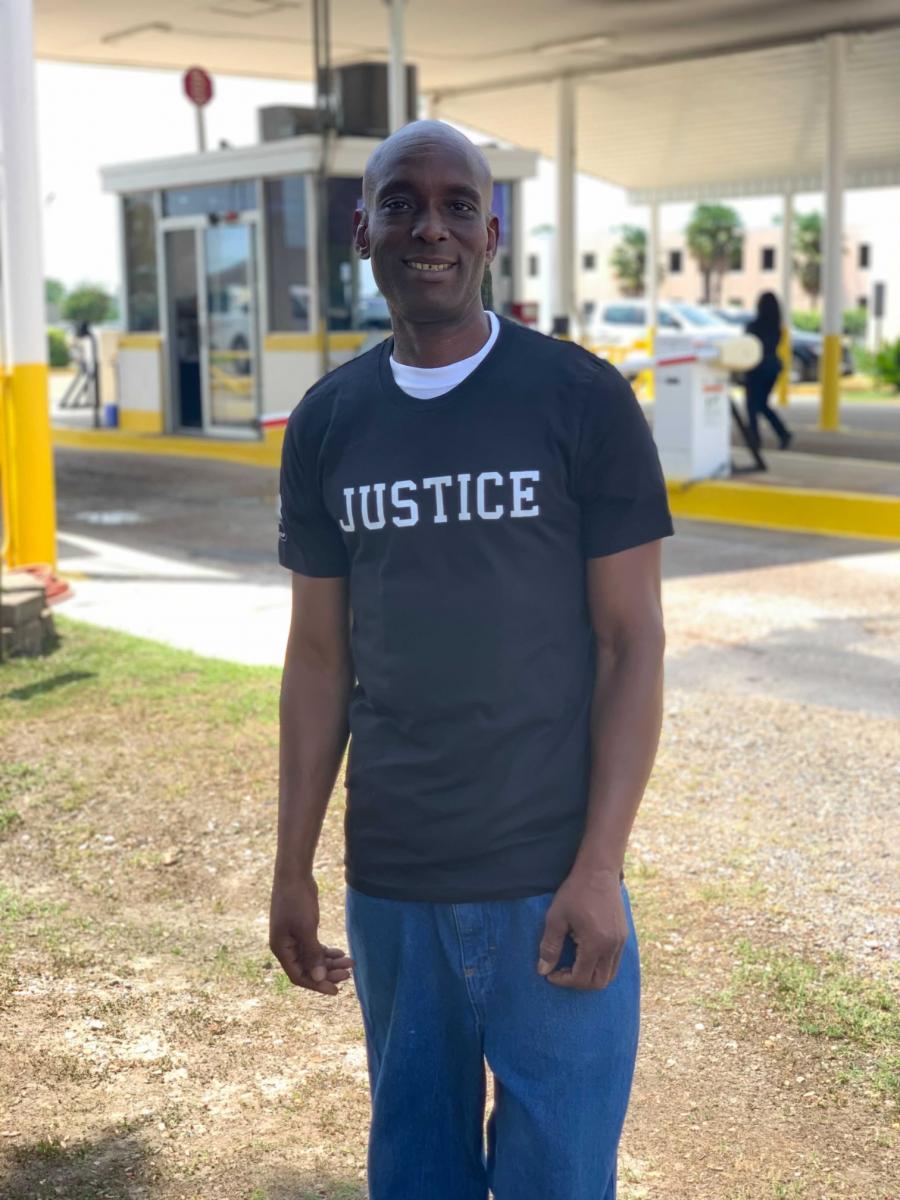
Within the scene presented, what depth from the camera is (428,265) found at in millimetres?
2066

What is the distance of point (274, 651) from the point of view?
7.76 metres

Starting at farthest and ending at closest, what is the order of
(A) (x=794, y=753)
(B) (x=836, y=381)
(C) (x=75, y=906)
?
(B) (x=836, y=381)
(A) (x=794, y=753)
(C) (x=75, y=906)

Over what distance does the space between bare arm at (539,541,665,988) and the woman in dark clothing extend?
1246 cm

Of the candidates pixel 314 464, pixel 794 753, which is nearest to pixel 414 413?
pixel 314 464

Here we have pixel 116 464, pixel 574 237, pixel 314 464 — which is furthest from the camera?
pixel 574 237

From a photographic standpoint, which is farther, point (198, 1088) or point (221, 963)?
point (221, 963)

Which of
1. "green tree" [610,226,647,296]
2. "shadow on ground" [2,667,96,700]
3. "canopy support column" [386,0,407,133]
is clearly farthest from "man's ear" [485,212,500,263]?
"green tree" [610,226,647,296]

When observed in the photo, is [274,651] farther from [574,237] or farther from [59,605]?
[574,237]

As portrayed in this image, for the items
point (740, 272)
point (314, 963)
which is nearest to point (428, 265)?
point (314, 963)

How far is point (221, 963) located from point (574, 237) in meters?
19.0

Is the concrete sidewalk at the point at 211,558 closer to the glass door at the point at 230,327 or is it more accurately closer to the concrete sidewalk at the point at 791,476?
the concrete sidewalk at the point at 791,476

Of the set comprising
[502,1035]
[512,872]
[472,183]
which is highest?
[472,183]

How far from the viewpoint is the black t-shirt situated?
2.00 m

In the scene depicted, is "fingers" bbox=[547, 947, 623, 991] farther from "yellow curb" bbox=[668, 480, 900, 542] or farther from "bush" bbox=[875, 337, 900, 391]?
"bush" bbox=[875, 337, 900, 391]
